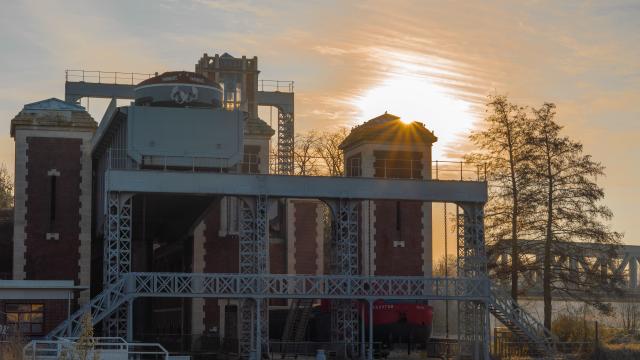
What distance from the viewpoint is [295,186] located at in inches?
1865

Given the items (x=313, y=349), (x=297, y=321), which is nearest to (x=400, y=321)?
(x=313, y=349)

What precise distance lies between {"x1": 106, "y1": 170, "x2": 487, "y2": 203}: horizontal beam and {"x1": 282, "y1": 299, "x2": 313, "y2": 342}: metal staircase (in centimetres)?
1090

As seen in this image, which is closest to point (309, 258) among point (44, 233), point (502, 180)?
point (502, 180)

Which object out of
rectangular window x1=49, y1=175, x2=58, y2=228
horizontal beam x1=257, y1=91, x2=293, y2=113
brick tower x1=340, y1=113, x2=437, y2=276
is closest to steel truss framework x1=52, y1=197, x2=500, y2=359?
rectangular window x1=49, y1=175, x2=58, y2=228

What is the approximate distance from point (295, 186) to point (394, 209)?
49.8ft

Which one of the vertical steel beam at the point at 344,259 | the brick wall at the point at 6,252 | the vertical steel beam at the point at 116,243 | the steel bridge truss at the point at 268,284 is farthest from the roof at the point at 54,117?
the vertical steel beam at the point at 344,259

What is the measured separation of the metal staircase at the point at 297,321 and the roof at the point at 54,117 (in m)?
14.8

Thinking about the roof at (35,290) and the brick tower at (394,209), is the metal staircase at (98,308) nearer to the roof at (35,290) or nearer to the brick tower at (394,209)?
the roof at (35,290)

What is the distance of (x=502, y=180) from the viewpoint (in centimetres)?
5616

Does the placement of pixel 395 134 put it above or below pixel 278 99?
below

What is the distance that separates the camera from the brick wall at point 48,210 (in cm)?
5181

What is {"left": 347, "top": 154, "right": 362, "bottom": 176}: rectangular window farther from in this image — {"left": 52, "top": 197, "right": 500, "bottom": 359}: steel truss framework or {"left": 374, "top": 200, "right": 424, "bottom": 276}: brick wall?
{"left": 52, "top": 197, "right": 500, "bottom": 359}: steel truss framework

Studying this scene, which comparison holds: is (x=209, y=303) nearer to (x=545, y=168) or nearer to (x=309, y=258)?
(x=309, y=258)

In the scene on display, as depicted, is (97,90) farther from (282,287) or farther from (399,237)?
(282,287)
